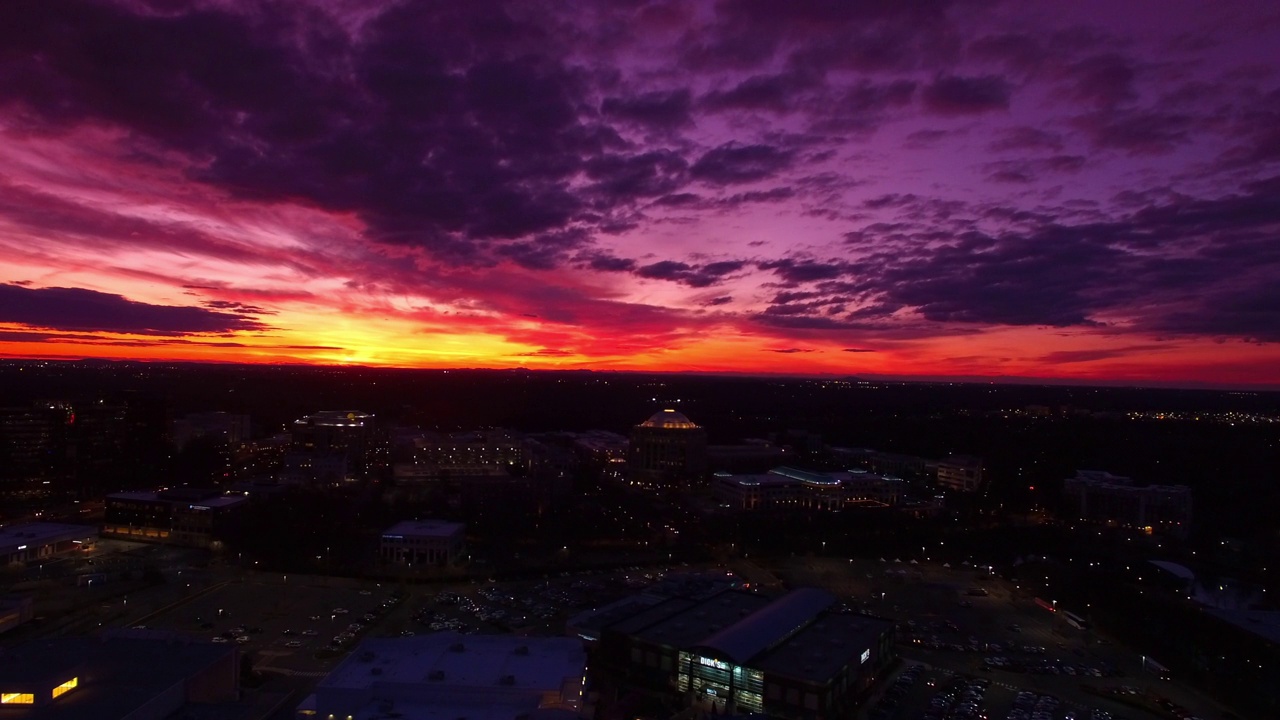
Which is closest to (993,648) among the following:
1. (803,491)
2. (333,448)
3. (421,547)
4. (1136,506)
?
(421,547)

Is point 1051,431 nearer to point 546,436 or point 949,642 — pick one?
point 546,436

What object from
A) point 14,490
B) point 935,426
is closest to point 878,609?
point 14,490

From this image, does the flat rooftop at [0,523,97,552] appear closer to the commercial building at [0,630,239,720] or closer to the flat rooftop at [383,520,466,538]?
the flat rooftop at [383,520,466,538]

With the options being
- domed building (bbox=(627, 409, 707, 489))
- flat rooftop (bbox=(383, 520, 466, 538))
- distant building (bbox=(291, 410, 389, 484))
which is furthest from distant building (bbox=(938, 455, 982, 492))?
distant building (bbox=(291, 410, 389, 484))

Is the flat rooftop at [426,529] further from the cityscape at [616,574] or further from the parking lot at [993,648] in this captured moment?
the parking lot at [993,648]

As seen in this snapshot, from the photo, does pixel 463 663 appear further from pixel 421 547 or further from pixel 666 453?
pixel 666 453

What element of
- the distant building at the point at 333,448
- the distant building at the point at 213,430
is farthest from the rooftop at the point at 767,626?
the distant building at the point at 213,430
